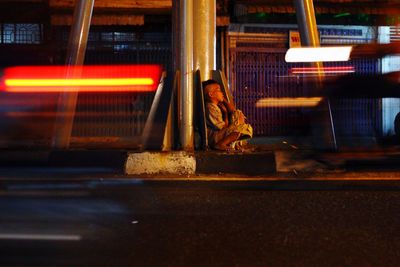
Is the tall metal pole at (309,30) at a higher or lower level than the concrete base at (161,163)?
higher

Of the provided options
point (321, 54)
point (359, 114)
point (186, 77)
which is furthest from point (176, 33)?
point (359, 114)

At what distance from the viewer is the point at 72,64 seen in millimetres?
10047

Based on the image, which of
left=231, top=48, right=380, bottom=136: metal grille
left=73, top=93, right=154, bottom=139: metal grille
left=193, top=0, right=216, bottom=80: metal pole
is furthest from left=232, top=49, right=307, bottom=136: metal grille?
left=193, top=0, right=216, bottom=80: metal pole

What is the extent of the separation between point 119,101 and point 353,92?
311 inches

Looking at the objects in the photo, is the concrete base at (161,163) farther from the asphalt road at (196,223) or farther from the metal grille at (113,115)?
the metal grille at (113,115)

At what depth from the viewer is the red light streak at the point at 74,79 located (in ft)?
30.6

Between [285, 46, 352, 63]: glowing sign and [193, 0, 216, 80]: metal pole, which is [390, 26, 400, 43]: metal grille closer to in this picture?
[285, 46, 352, 63]: glowing sign

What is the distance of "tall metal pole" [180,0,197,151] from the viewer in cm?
940

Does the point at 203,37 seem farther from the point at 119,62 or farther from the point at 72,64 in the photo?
the point at 119,62

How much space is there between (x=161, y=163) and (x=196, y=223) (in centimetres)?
269

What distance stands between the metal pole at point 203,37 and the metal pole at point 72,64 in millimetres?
1929

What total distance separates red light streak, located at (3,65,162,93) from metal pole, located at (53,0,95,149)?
4.4 inches

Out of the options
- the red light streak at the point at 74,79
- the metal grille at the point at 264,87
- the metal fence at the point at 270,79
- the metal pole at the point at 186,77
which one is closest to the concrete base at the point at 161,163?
the metal pole at the point at 186,77

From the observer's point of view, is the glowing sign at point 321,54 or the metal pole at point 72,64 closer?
the glowing sign at point 321,54
